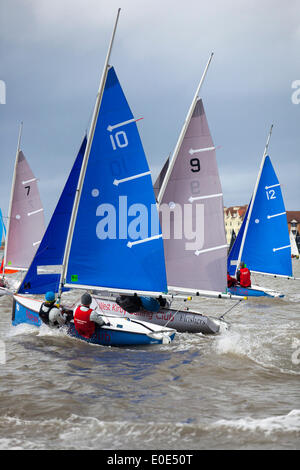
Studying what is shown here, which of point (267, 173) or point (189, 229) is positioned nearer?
point (189, 229)

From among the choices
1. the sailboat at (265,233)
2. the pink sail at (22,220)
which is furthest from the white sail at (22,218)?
the sailboat at (265,233)

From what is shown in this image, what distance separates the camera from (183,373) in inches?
374

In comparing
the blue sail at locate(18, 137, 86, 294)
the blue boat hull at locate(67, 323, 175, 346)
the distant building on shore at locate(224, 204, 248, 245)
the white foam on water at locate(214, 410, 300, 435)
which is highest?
the distant building on shore at locate(224, 204, 248, 245)

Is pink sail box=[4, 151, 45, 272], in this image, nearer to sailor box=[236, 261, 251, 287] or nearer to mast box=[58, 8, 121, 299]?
sailor box=[236, 261, 251, 287]

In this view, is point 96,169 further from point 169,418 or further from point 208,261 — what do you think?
point 169,418

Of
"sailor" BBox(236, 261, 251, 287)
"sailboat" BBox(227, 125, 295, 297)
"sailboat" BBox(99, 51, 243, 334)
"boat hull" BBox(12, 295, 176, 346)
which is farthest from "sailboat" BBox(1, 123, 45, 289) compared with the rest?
"boat hull" BBox(12, 295, 176, 346)

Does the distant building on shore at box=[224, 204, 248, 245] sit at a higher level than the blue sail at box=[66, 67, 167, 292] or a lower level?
higher

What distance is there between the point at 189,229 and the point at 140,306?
9.11 feet

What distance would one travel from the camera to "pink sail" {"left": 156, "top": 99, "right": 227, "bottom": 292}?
46.3 feet

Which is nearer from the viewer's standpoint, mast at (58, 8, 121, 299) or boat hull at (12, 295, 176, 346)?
boat hull at (12, 295, 176, 346)

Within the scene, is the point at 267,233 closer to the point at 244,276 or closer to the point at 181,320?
the point at 244,276

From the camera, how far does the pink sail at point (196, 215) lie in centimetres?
1412

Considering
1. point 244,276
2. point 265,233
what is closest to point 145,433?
point 244,276
